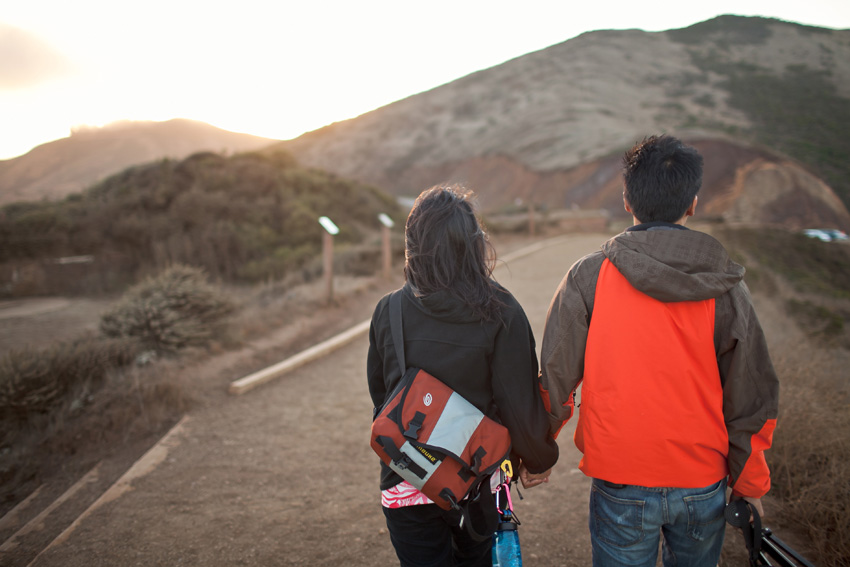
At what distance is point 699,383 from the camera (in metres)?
1.56

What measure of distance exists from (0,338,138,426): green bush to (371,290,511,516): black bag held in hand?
15.9ft

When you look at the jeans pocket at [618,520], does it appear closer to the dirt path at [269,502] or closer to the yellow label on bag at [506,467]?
the yellow label on bag at [506,467]

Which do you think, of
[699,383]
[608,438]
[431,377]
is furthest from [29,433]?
A: [699,383]

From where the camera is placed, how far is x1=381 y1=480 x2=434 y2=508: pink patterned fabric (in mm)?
1725

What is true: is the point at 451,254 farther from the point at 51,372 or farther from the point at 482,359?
the point at 51,372

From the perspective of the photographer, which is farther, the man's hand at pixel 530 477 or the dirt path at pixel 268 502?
the dirt path at pixel 268 502

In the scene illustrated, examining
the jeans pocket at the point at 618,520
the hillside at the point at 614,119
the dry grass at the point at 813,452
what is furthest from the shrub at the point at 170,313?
the hillside at the point at 614,119

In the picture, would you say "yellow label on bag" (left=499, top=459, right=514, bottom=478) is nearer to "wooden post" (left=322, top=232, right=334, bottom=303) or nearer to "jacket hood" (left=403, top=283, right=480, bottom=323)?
"jacket hood" (left=403, top=283, right=480, bottom=323)

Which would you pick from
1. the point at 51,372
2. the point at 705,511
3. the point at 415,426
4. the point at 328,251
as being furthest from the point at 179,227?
the point at 705,511

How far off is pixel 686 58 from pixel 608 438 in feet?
268

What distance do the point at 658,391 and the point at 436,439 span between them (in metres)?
0.72

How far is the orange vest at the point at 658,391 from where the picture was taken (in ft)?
5.09

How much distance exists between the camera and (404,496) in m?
1.73

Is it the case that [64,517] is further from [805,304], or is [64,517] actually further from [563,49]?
[563,49]
